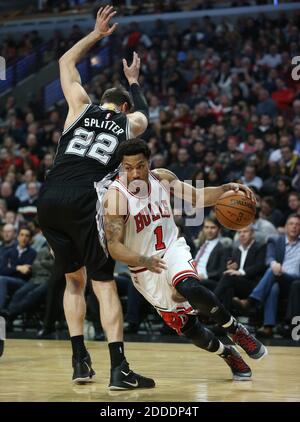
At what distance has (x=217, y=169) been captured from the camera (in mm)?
12297

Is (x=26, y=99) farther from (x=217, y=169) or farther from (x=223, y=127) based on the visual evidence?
(x=217, y=169)

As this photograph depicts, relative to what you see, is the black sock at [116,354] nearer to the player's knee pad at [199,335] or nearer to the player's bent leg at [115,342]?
the player's bent leg at [115,342]

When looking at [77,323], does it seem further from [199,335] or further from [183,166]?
[183,166]

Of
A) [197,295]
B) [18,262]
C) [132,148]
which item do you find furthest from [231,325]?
[18,262]

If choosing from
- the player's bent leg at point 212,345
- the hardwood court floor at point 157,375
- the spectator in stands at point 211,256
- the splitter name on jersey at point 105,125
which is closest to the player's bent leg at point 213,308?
the player's bent leg at point 212,345

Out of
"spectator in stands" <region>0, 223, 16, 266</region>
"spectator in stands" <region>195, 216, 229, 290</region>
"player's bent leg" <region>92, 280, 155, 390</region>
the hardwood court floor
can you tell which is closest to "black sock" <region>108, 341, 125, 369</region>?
"player's bent leg" <region>92, 280, 155, 390</region>

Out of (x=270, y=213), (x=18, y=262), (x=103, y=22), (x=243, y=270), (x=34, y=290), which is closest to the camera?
(x=103, y=22)

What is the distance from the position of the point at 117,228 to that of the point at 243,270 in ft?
14.6

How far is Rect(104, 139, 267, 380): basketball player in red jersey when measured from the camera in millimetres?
5359

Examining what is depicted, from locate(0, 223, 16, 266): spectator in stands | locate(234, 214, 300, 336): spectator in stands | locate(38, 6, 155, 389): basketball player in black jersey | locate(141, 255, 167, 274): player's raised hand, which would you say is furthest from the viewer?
locate(0, 223, 16, 266): spectator in stands

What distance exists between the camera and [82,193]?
18.5 ft

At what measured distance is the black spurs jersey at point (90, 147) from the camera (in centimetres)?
573

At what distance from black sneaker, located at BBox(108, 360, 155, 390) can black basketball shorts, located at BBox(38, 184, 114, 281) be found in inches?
25.0

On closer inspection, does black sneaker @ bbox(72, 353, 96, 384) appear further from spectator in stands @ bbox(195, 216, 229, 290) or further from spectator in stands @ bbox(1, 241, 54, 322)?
spectator in stands @ bbox(1, 241, 54, 322)
